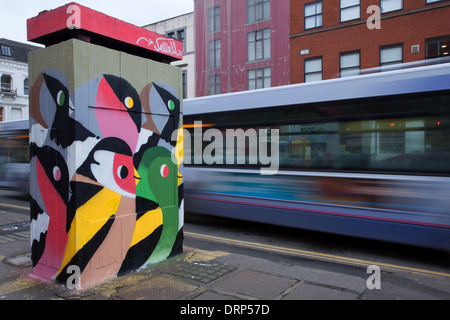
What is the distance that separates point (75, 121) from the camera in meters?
4.00

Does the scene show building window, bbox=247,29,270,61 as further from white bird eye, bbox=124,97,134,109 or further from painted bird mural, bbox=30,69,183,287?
white bird eye, bbox=124,97,134,109

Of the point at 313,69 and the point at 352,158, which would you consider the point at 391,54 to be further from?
the point at 352,158

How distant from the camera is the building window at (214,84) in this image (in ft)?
82.7

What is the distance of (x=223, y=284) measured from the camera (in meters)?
4.29

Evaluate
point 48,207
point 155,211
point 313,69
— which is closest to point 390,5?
point 313,69

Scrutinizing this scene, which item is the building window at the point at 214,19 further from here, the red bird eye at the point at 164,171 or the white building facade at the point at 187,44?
the red bird eye at the point at 164,171

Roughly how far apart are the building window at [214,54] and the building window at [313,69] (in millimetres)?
6853

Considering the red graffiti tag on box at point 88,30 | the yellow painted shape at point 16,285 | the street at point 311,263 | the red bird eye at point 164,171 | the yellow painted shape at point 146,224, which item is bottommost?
the street at point 311,263

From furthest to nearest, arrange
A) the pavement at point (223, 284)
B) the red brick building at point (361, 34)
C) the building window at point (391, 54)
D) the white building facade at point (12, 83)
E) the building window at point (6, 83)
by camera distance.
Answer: the white building facade at point (12, 83)
the building window at point (6, 83)
the building window at point (391, 54)
the red brick building at point (361, 34)
the pavement at point (223, 284)

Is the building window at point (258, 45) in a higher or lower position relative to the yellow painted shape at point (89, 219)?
higher

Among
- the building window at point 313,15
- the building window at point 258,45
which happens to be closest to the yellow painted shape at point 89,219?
the building window at point 313,15

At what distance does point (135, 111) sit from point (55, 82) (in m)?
1.01

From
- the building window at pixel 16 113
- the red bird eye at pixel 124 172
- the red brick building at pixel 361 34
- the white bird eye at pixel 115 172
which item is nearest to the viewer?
the white bird eye at pixel 115 172
